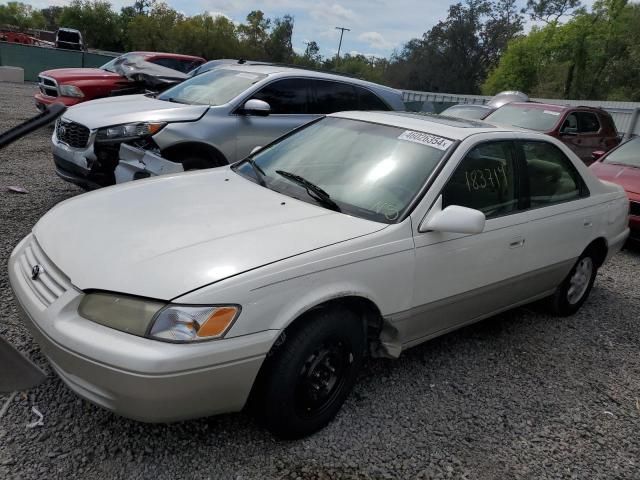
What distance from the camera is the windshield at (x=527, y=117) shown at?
9625 mm

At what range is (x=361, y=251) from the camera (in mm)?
2705

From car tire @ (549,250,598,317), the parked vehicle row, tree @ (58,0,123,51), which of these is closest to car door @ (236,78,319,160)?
the parked vehicle row

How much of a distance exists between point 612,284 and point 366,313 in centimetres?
393

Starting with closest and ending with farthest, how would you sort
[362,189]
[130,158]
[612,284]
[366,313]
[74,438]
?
[74,438], [366,313], [362,189], [130,158], [612,284]

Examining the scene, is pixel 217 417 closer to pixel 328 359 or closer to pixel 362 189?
pixel 328 359

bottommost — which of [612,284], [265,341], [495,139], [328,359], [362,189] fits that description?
[612,284]

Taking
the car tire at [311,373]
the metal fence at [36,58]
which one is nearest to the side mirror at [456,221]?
the car tire at [311,373]

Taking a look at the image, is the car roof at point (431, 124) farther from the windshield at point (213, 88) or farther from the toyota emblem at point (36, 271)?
the windshield at point (213, 88)

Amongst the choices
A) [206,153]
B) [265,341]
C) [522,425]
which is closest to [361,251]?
[265,341]

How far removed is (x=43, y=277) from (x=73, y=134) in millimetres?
3525

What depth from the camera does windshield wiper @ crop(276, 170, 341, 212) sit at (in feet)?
10.1

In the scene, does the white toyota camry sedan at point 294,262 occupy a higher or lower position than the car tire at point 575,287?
higher

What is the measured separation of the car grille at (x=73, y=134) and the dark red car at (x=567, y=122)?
23.8 ft

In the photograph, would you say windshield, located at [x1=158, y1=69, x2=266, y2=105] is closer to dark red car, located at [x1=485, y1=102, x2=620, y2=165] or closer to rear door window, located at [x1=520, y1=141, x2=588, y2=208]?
rear door window, located at [x1=520, y1=141, x2=588, y2=208]
